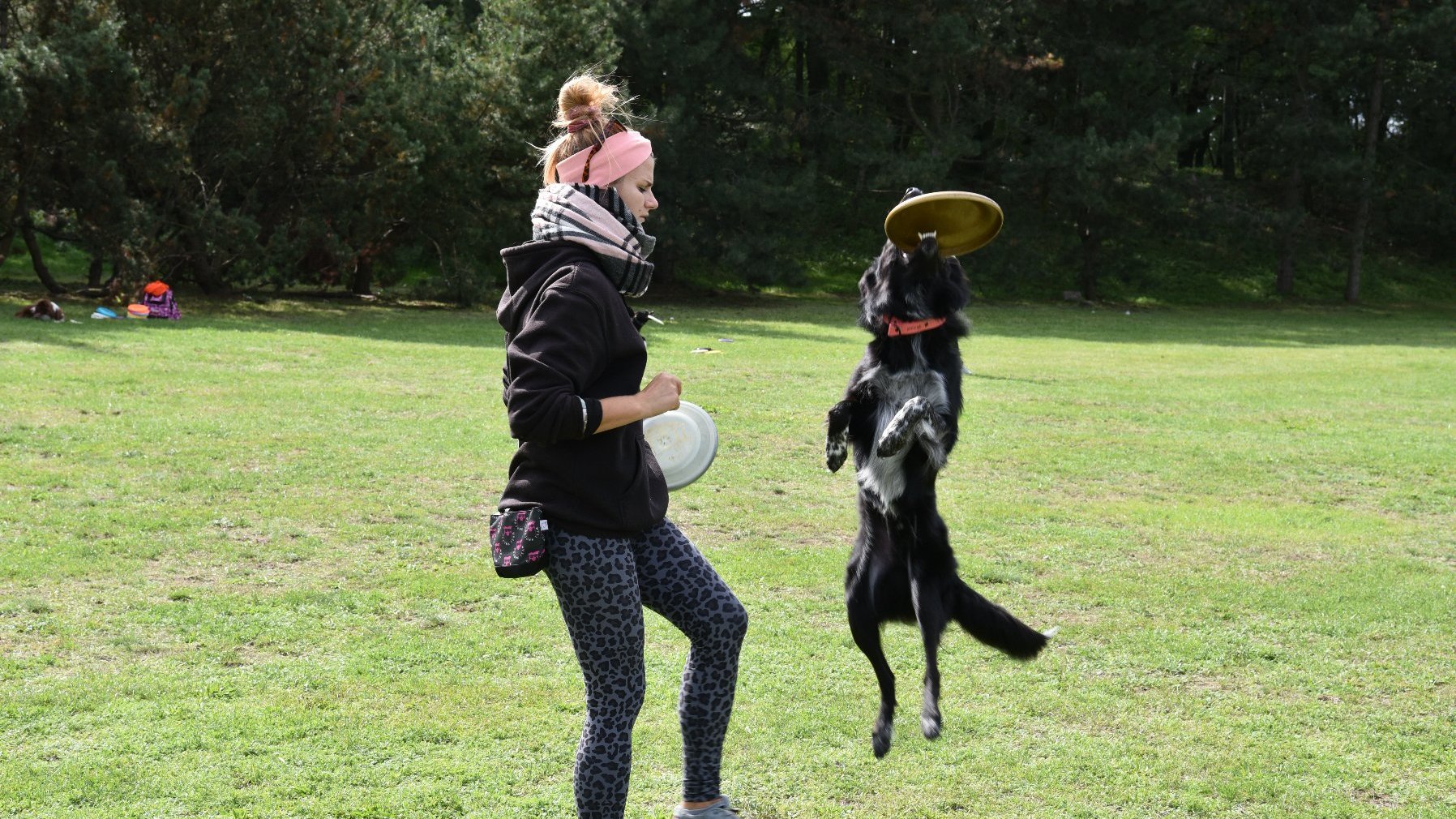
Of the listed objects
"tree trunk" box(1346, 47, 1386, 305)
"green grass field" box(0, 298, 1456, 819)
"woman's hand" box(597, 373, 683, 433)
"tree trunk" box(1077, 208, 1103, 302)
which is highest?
"tree trunk" box(1346, 47, 1386, 305)

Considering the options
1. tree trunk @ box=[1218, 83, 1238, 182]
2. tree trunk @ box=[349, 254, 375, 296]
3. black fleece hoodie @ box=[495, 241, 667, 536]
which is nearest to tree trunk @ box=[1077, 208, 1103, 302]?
tree trunk @ box=[1218, 83, 1238, 182]

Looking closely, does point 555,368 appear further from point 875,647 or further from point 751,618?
point 751,618

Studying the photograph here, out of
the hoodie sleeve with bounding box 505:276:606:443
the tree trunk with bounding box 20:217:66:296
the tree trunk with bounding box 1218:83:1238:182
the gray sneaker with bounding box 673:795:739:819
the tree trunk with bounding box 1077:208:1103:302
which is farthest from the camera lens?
the tree trunk with bounding box 1218:83:1238:182

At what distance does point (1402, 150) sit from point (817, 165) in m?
18.8

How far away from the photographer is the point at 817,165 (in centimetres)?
3381

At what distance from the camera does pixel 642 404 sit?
3.08 m

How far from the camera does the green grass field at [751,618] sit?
4.14 m

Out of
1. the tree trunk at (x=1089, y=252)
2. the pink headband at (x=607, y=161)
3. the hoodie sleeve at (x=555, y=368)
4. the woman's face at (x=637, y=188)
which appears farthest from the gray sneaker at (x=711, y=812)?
the tree trunk at (x=1089, y=252)

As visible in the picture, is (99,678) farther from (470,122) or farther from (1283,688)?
(470,122)

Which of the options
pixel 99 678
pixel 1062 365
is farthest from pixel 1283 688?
pixel 1062 365

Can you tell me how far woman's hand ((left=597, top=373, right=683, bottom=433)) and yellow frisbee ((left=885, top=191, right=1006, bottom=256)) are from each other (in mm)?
1149

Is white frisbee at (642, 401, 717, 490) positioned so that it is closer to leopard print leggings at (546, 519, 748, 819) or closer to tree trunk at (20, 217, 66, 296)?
leopard print leggings at (546, 519, 748, 819)

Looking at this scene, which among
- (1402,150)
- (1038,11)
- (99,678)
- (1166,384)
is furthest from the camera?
(1402,150)

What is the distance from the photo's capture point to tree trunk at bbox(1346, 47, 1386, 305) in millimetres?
33125
